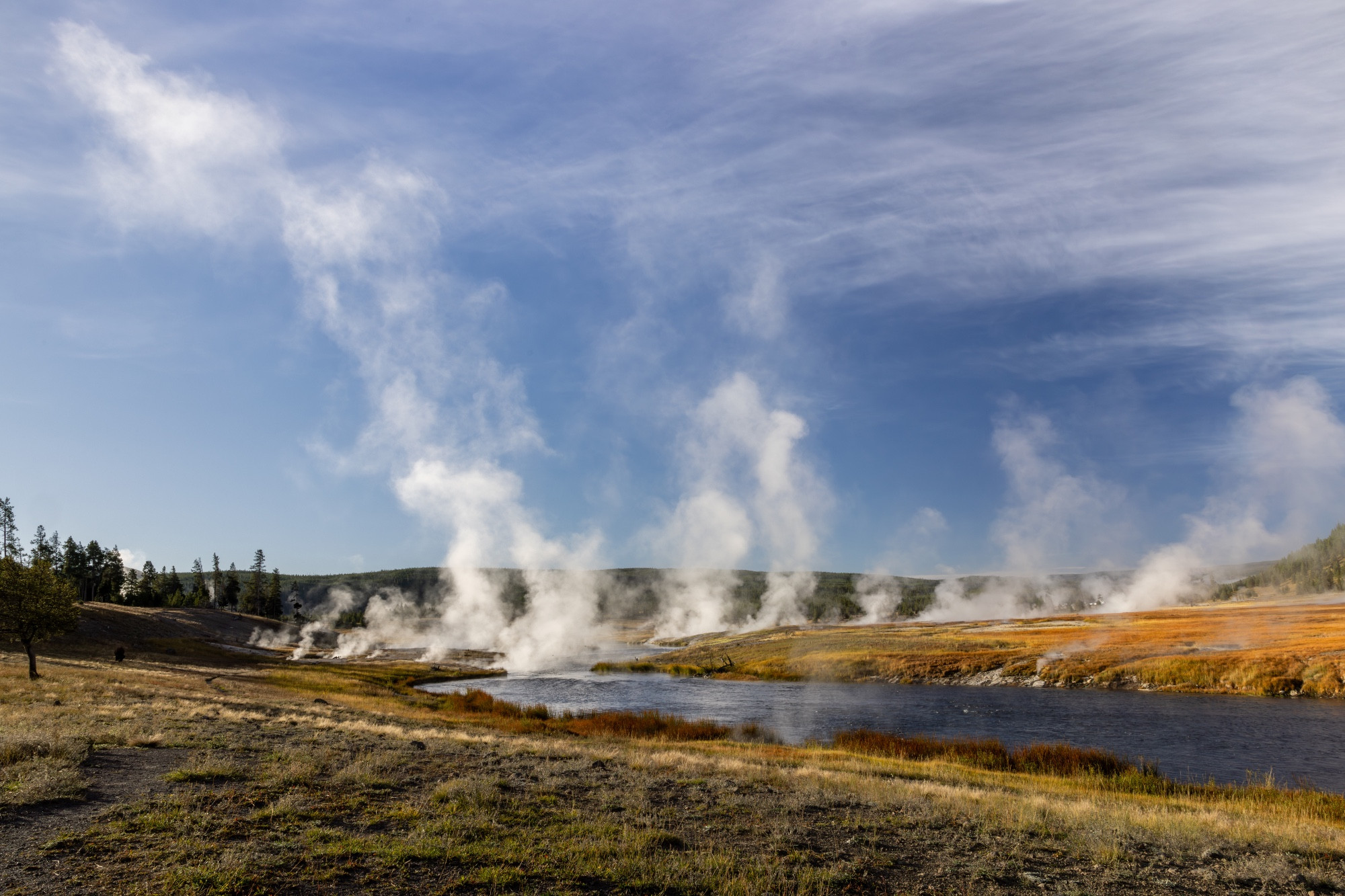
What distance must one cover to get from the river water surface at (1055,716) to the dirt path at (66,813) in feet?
95.5

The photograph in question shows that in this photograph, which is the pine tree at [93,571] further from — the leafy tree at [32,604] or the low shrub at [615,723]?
the low shrub at [615,723]

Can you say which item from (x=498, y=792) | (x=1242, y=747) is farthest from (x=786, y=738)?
(x=498, y=792)

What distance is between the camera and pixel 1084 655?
2608 inches

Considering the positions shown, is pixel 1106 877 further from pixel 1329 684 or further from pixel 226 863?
pixel 1329 684

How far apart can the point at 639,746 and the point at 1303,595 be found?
190899mm

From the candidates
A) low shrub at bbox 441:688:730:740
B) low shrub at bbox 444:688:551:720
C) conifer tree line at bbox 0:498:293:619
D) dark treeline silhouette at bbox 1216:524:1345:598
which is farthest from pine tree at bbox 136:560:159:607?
dark treeline silhouette at bbox 1216:524:1345:598

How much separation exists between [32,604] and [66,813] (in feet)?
143

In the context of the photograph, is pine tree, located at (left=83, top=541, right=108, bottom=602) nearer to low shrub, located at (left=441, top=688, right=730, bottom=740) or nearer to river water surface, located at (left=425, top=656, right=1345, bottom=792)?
river water surface, located at (left=425, top=656, right=1345, bottom=792)

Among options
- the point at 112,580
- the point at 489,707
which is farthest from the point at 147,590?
the point at 489,707

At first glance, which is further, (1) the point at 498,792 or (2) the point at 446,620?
(2) the point at 446,620

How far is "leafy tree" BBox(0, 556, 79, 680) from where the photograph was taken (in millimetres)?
44031

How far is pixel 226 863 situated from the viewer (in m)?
10.5

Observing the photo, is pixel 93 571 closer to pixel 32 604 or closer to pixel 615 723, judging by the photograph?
pixel 32 604

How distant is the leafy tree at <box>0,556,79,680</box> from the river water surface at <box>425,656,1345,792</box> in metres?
30.5
